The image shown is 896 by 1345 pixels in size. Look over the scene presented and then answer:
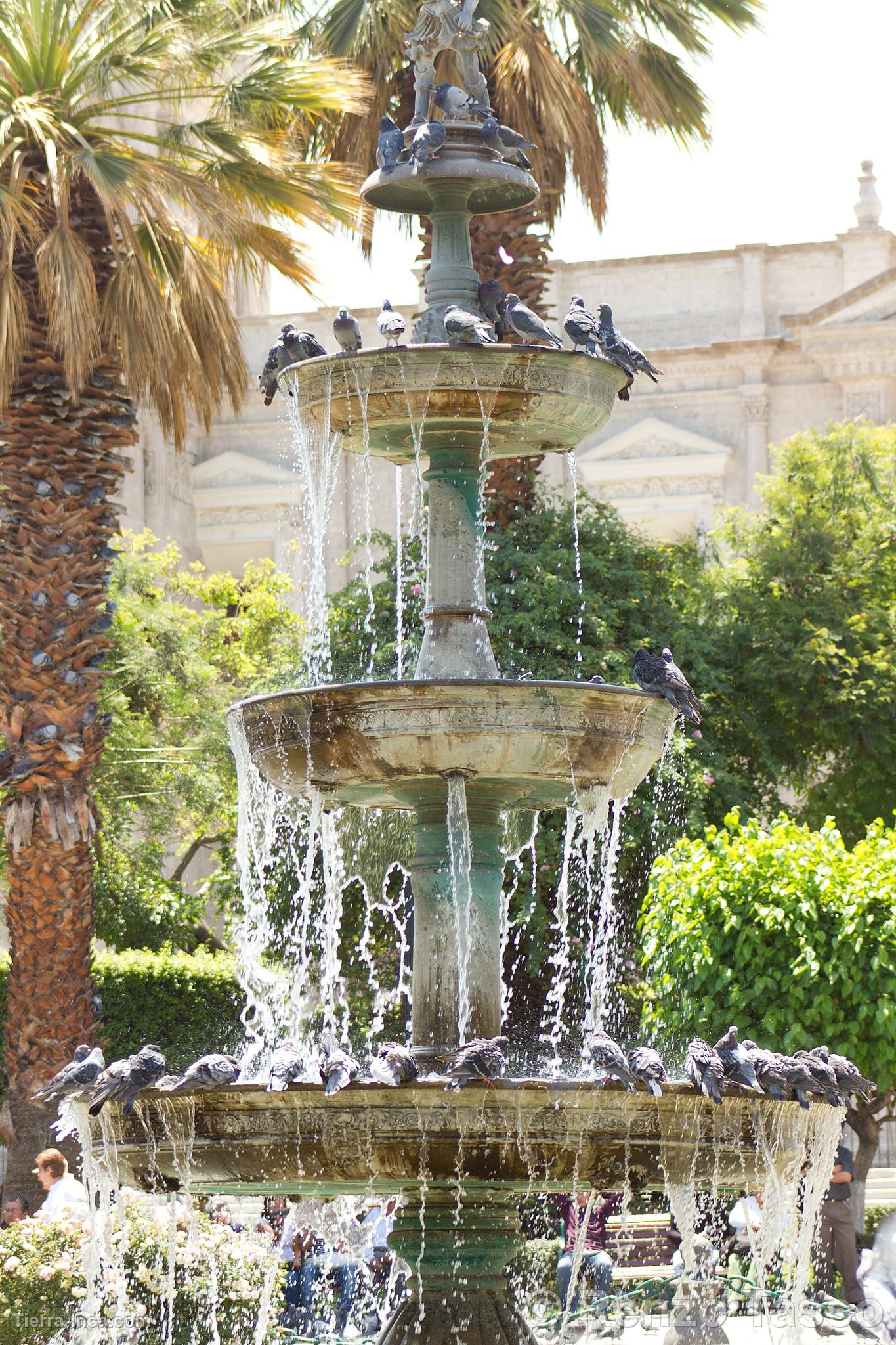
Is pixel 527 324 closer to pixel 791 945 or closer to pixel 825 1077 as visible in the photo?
pixel 825 1077

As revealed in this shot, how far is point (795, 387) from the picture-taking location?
2909 centimetres

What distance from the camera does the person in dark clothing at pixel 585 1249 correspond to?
11.8m

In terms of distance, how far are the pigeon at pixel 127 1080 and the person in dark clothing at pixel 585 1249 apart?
16.3 feet

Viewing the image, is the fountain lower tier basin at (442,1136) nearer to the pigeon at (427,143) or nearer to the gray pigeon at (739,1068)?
the gray pigeon at (739,1068)

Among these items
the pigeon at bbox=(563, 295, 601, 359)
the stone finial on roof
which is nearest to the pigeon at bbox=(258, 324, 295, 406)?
the pigeon at bbox=(563, 295, 601, 359)

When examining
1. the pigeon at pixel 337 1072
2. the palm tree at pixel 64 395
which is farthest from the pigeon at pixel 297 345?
the palm tree at pixel 64 395

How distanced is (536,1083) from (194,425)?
26.5 m

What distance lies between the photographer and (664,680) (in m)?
7.22

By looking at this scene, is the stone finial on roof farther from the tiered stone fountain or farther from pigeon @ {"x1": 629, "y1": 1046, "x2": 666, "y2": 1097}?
pigeon @ {"x1": 629, "y1": 1046, "x2": 666, "y2": 1097}

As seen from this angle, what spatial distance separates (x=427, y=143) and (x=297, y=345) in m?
0.93

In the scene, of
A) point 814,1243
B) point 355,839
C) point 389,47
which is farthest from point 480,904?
point 389,47

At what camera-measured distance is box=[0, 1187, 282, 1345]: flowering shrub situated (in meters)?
9.16

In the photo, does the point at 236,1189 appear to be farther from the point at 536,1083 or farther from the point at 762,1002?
the point at 762,1002

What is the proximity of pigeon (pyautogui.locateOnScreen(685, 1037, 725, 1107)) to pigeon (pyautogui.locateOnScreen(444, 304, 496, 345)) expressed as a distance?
2578mm
